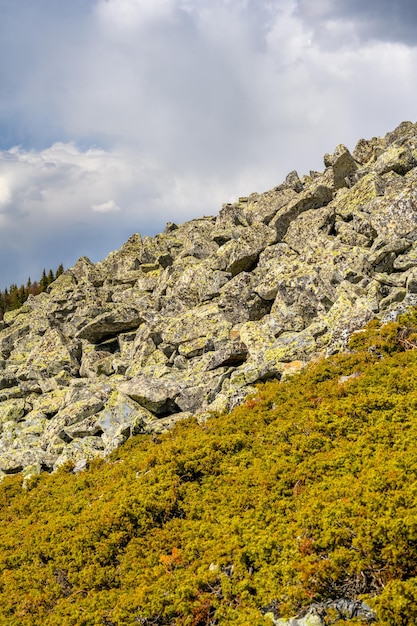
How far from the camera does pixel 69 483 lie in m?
22.6

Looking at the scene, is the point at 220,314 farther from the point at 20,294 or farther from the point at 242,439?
the point at 20,294

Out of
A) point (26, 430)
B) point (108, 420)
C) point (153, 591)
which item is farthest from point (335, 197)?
point (153, 591)

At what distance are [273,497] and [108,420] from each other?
53.0ft

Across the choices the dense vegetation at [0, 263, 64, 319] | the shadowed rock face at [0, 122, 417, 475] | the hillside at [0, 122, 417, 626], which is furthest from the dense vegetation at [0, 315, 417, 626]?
the dense vegetation at [0, 263, 64, 319]

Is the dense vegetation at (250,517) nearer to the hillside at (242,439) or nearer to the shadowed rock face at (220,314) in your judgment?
the hillside at (242,439)

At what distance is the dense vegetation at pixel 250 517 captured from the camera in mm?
10312

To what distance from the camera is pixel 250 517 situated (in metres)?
13.9

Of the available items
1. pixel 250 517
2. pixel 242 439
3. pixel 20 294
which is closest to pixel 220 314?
pixel 242 439

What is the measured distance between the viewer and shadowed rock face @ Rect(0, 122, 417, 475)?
89.8 ft

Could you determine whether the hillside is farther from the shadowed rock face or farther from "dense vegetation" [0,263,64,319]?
"dense vegetation" [0,263,64,319]

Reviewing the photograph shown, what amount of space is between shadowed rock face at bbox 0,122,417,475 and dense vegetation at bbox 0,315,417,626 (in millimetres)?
4282

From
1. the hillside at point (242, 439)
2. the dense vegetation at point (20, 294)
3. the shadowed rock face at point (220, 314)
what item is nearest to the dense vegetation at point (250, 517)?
the hillside at point (242, 439)

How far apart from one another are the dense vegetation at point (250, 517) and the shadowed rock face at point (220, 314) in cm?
428

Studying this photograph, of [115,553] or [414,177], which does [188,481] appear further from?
[414,177]
